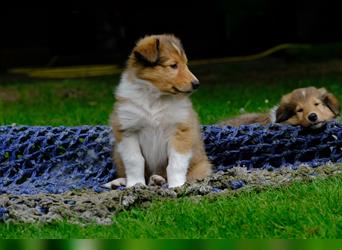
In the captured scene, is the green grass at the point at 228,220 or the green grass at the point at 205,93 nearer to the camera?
the green grass at the point at 228,220

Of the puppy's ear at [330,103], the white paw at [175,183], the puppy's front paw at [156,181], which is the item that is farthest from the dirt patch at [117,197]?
the puppy's ear at [330,103]

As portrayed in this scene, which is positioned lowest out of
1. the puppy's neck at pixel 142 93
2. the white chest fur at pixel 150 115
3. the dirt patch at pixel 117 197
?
the dirt patch at pixel 117 197

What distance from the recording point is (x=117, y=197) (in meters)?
5.27

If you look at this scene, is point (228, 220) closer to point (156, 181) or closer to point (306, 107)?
point (156, 181)

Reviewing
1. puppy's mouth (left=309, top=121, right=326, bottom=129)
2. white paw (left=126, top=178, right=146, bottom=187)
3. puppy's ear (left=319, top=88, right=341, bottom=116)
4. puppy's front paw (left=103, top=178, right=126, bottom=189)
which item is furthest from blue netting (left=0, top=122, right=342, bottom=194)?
puppy's ear (left=319, top=88, right=341, bottom=116)

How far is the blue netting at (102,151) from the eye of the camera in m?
6.48

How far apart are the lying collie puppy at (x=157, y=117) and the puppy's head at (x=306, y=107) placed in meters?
1.22

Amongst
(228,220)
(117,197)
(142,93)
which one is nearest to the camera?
(228,220)

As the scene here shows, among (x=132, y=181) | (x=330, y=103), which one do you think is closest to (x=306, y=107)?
(x=330, y=103)

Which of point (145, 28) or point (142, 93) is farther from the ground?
point (142, 93)

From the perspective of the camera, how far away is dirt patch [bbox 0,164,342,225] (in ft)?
16.2

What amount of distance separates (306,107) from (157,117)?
1.63m

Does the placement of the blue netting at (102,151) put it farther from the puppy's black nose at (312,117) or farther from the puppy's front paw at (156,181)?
the puppy's front paw at (156,181)

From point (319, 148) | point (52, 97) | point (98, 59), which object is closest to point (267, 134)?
point (319, 148)
